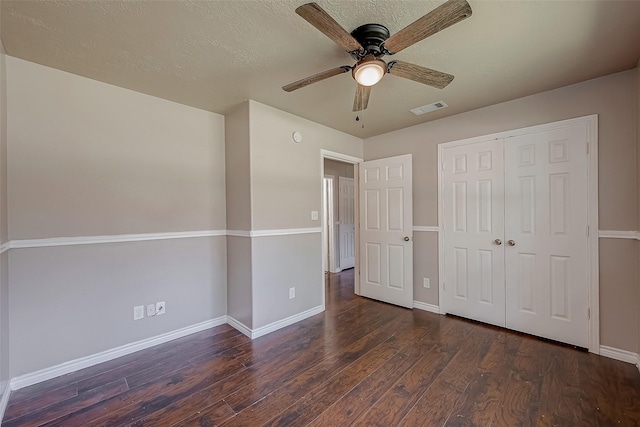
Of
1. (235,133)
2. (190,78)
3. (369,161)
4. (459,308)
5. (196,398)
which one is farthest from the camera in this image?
(369,161)

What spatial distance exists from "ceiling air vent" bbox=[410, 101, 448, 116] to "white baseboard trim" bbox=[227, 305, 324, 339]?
2617 mm

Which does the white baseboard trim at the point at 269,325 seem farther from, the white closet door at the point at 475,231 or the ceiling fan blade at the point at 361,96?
the ceiling fan blade at the point at 361,96

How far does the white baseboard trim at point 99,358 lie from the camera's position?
6.43ft

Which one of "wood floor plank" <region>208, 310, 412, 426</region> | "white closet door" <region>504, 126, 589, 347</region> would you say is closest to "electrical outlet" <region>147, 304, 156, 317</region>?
"wood floor plank" <region>208, 310, 412, 426</region>

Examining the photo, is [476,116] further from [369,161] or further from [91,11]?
[91,11]

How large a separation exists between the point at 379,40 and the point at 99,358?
3274mm

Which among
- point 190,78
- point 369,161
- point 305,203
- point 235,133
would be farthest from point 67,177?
point 369,161

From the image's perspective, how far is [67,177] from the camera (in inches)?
84.3

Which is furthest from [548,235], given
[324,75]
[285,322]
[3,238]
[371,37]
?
[3,238]

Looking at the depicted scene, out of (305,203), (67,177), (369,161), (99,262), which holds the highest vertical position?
(369,161)

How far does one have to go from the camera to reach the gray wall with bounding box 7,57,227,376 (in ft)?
6.49

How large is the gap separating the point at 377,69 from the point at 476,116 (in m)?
1.97

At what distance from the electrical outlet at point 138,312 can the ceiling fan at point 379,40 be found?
236cm

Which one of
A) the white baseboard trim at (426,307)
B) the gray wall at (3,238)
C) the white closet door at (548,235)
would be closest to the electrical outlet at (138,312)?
the gray wall at (3,238)
